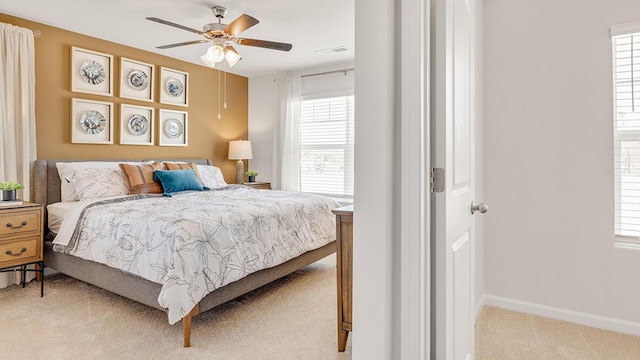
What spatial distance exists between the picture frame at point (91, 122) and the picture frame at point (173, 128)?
0.65 m

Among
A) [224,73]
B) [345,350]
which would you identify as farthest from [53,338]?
[224,73]

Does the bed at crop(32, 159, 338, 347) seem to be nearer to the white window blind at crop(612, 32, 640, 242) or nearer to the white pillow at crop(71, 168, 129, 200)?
the white pillow at crop(71, 168, 129, 200)

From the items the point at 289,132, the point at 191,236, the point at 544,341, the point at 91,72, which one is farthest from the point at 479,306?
the point at 91,72

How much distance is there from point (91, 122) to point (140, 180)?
3.03ft

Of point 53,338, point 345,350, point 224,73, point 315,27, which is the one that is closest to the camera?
point 345,350

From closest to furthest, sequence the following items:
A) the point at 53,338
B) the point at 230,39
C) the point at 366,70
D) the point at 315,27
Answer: the point at 366,70 → the point at 53,338 → the point at 230,39 → the point at 315,27

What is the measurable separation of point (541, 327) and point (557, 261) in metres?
0.47

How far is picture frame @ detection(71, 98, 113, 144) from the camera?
151 inches

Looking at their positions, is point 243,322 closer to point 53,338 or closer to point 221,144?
point 53,338

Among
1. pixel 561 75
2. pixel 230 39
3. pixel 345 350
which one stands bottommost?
pixel 345 350

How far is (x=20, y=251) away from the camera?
2.96m

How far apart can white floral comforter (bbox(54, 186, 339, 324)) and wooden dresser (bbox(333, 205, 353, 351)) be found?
827 millimetres

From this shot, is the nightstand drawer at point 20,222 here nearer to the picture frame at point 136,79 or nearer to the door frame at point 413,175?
the picture frame at point 136,79

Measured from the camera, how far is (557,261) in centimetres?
252
